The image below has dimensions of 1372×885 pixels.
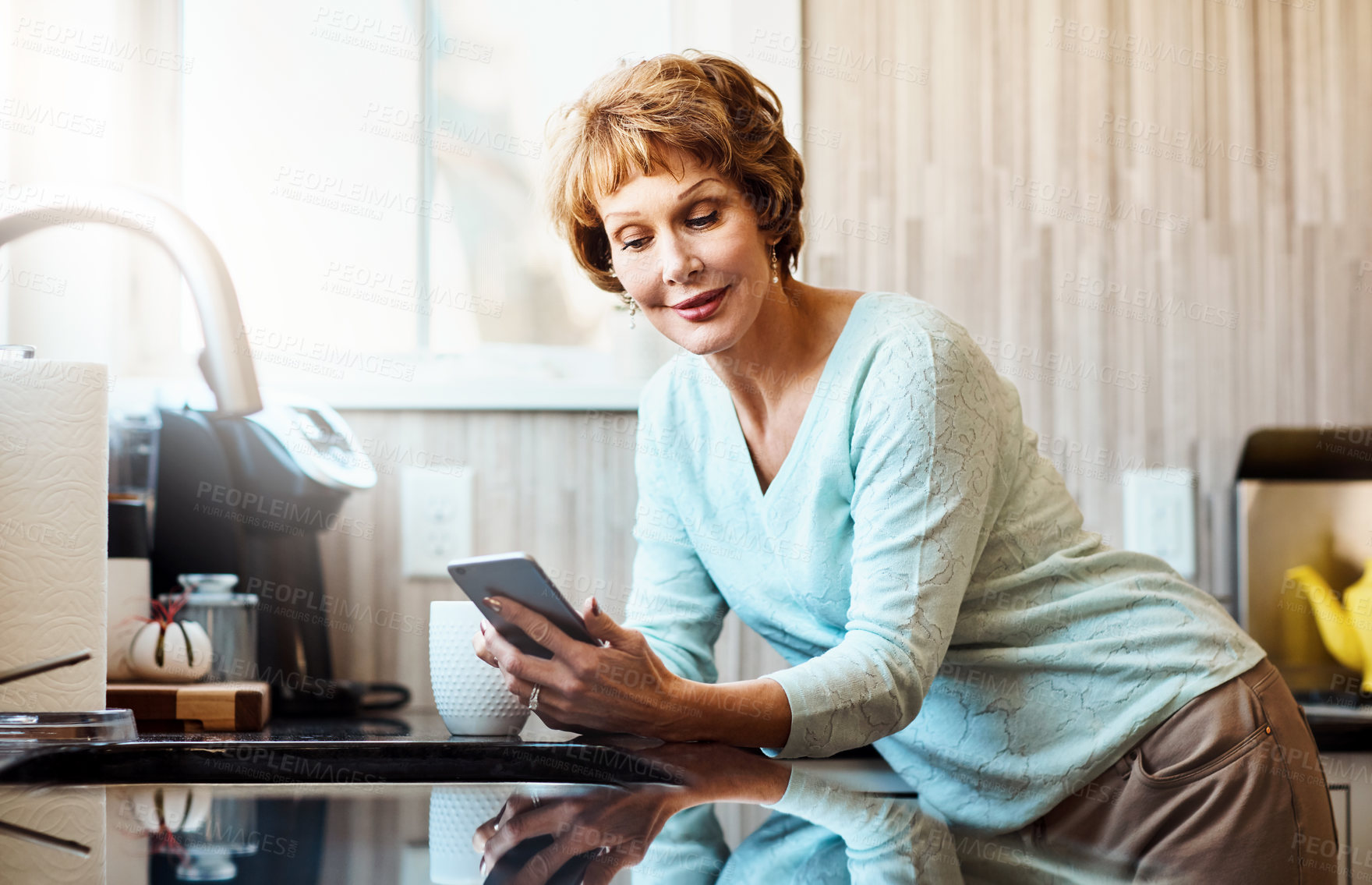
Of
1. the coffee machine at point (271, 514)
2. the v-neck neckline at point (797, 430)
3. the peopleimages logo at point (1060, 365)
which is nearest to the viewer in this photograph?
the v-neck neckline at point (797, 430)

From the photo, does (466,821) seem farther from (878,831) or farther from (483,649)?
(483,649)

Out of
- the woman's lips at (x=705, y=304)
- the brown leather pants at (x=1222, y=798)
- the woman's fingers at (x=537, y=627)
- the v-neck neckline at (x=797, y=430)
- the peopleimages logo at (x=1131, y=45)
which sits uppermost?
the peopleimages logo at (x=1131, y=45)

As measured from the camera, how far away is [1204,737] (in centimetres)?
91

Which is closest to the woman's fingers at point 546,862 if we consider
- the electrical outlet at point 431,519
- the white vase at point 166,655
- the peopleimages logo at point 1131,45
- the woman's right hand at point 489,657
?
the woman's right hand at point 489,657

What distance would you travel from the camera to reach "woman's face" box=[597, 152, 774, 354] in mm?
979

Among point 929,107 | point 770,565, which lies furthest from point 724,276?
point 929,107

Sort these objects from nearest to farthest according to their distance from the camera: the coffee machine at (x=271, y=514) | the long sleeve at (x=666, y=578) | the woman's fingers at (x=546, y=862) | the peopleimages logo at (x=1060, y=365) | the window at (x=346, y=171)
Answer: the woman's fingers at (x=546, y=862)
the long sleeve at (x=666, y=578)
the coffee machine at (x=271, y=514)
the window at (x=346, y=171)
the peopleimages logo at (x=1060, y=365)

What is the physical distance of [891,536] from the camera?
885mm

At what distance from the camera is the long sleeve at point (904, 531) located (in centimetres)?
84

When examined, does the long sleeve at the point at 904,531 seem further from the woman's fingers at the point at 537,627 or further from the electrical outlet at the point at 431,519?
the electrical outlet at the point at 431,519

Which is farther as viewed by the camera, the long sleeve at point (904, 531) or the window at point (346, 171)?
the window at point (346, 171)

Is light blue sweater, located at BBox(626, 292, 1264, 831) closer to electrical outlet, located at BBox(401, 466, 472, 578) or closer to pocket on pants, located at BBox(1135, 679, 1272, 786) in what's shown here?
pocket on pants, located at BBox(1135, 679, 1272, 786)

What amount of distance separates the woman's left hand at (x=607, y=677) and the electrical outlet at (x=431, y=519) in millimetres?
649

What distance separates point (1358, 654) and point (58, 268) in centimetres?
186
